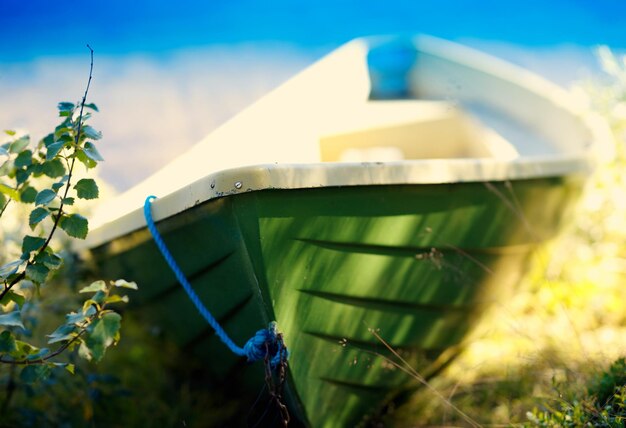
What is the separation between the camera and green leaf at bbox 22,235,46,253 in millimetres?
1507

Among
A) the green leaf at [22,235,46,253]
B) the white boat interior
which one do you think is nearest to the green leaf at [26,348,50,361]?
the green leaf at [22,235,46,253]

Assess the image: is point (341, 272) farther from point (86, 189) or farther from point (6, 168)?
point (6, 168)

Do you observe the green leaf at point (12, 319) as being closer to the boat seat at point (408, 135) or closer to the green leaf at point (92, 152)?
the green leaf at point (92, 152)

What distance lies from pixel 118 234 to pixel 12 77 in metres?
1.71

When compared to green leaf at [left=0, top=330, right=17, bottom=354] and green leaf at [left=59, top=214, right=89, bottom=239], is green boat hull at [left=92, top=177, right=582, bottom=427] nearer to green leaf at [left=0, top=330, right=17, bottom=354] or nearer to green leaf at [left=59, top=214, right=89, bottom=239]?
green leaf at [left=59, top=214, right=89, bottom=239]

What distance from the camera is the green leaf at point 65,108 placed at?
1564 mm

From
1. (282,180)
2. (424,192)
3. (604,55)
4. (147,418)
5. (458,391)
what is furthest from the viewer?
(604,55)

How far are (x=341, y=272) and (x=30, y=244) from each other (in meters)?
0.85

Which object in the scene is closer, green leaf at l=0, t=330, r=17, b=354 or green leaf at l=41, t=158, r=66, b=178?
green leaf at l=0, t=330, r=17, b=354

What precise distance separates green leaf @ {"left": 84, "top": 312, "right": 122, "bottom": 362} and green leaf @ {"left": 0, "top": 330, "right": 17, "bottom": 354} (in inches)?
9.8

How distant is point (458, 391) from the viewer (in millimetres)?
2514

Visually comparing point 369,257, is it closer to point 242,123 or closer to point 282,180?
point 282,180

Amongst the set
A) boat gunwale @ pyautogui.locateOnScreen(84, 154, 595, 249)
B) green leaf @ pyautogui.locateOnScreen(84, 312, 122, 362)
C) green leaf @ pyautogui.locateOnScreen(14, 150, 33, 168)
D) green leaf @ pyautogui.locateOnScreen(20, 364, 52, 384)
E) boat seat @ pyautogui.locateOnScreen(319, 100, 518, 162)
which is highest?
boat seat @ pyautogui.locateOnScreen(319, 100, 518, 162)

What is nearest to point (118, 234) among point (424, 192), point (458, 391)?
point (424, 192)
